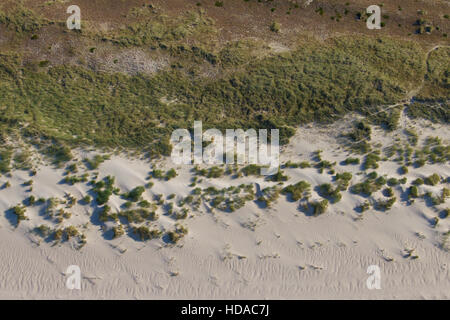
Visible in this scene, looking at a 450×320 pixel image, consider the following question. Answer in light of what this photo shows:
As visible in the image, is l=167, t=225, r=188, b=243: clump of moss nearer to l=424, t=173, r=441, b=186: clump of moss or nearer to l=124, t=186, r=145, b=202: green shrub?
l=124, t=186, r=145, b=202: green shrub

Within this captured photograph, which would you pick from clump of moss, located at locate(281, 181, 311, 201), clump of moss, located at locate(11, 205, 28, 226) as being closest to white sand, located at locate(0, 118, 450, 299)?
clump of moss, located at locate(11, 205, 28, 226)

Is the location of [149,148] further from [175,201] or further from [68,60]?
[68,60]

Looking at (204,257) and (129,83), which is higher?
(129,83)

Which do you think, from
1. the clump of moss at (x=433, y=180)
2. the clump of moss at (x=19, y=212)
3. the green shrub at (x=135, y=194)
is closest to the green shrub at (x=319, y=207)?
the clump of moss at (x=433, y=180)

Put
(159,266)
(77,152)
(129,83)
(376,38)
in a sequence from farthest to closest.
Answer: (376,38) → (129,83) → (77,152) → (159,266)

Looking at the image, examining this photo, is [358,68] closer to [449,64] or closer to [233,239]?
[449,64]

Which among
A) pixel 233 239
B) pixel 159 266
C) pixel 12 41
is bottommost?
pixel 159 266

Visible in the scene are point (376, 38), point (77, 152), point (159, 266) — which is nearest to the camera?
point (159, 266)

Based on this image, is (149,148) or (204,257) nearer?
(204,257)

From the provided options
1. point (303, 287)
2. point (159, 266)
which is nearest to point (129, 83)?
point (159, 266)
